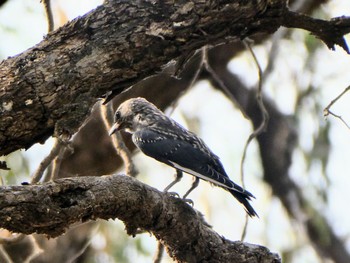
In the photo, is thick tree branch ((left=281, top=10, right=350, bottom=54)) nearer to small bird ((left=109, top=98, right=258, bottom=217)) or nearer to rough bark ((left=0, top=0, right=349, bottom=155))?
rough bark ((left=0, top=0, right=349, bottom=155))

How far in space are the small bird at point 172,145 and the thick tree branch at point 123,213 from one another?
0.78 meters

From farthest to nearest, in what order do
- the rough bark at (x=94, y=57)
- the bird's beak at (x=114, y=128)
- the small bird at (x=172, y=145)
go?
the bird's beak at (x=114, y=128), the small bird at (x=172, y=145), the rough bark at (x=94, y=57)

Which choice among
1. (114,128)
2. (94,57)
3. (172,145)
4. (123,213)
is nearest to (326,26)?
(94,57)

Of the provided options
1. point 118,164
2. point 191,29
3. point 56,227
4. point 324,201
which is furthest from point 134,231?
point 324,201

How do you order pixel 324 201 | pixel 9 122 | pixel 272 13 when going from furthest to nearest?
pixel 324 201 → pixel 272 13 → pixel 9 122

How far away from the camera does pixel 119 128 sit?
667cm

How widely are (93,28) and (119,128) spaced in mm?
2365

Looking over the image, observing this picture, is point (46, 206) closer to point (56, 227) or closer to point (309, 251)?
point (56, 227)

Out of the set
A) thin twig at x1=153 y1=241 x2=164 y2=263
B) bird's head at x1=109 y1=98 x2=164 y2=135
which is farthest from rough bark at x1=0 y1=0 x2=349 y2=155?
bird's head at x1=109 y1=98 x2=164 y2=135

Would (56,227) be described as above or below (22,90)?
below

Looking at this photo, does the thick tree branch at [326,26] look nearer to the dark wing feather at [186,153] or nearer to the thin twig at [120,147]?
the dark wing feather at [186,153]

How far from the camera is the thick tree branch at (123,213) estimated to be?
3549 mm

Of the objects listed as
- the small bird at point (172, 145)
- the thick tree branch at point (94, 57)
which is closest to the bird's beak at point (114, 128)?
the small bird at point (172, 145)

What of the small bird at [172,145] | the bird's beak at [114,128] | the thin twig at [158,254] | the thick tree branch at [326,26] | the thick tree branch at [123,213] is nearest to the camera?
the thick tree branch at [123,213]
